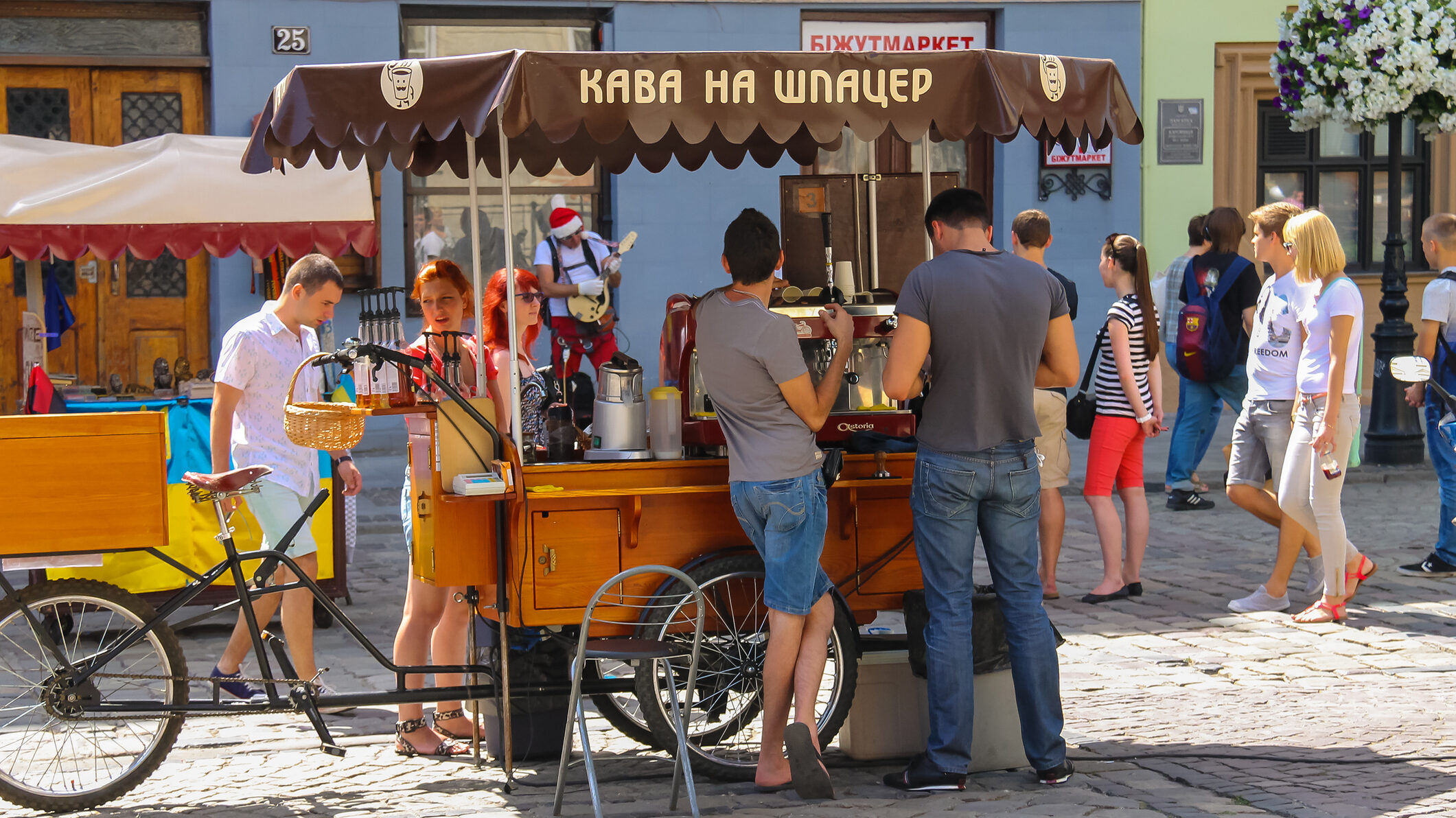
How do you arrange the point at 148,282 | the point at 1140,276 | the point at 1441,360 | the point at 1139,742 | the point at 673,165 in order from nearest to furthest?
1. the point at 1139,742
2. the point at 1140,276
3. the point at 1441,360
4. the point at 148,282
5. the point at 673,165

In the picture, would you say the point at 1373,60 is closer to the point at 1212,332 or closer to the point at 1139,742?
the point at 1212,332

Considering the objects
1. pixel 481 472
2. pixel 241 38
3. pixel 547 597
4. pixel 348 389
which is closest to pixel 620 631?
pixel 547 597

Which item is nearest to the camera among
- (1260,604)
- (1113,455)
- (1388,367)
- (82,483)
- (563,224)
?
(82,483)

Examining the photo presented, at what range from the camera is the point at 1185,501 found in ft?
37.4

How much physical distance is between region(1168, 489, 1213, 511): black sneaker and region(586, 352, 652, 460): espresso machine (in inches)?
273

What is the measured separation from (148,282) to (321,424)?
31.0 feet

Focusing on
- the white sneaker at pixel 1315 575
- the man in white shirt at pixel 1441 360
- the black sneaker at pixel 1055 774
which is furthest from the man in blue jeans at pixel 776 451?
the man in white shirt at pixel 1441 360

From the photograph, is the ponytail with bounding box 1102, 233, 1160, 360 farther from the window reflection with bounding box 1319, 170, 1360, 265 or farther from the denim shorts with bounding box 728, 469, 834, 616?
the window reflection with bounding box 1319, 170, 1360, 265

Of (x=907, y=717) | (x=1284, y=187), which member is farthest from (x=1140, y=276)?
(x=1284, y=187)

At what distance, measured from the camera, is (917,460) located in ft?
17.3

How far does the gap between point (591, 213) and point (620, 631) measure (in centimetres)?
961

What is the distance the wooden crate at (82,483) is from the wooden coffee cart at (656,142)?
95 cm

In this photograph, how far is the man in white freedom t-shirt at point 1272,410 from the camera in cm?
768

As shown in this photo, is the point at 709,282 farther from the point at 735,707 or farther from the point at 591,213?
the point at 735,707
